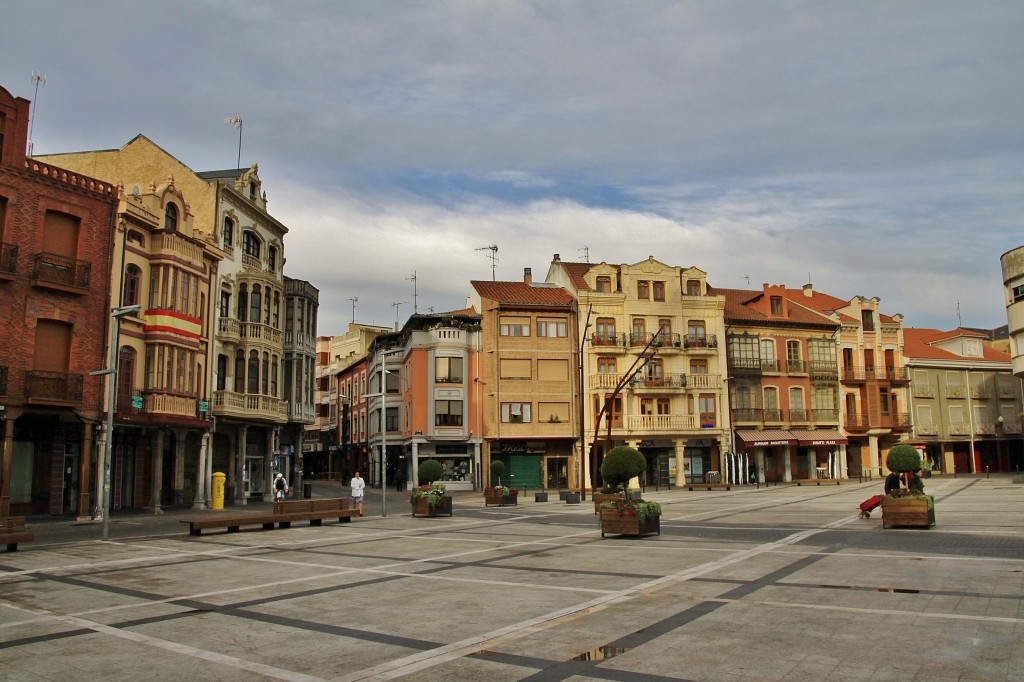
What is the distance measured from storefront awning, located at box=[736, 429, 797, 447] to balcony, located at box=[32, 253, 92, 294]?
141ft

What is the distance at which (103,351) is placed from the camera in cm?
2948

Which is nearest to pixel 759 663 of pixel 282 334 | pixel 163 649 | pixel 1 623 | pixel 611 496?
pixel 163 649

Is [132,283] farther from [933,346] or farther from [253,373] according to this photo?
[933,346]

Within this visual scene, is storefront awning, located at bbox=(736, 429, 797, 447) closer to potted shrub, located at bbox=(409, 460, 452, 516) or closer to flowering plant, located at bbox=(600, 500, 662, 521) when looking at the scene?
potted shrub, located at bbox=(409, 460, 452, 516)

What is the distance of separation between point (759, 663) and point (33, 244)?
28.2 metres

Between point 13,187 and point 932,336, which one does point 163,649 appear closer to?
point 13,187

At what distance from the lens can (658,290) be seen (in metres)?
57.2

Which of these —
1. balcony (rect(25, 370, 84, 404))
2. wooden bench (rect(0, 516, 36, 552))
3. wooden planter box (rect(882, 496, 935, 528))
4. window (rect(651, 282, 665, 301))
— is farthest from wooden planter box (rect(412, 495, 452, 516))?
window (rect(651, 282, 665, 301))

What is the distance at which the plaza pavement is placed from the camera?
311 inches

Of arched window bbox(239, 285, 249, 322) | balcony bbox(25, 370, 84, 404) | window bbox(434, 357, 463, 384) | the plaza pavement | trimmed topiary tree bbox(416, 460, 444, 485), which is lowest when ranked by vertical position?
the plaza pavement

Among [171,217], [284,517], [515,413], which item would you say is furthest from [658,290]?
[284,517]

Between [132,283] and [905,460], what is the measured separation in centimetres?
2835

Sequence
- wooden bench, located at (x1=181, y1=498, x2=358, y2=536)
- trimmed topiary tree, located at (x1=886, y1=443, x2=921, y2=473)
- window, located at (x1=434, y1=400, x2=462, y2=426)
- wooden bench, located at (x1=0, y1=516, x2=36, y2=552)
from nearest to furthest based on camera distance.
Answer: wooden bench, located at (x1=0, y1=516, x2=36, y2=552) → trimmed topiary tree, located at (x1=886, y1=443, x2=921, y2=473) → wooden bench, located at (x1=181, y1=498, x2=358, y2=536) → window, located at (x1=434, y1=400, x2=462, y2=426)

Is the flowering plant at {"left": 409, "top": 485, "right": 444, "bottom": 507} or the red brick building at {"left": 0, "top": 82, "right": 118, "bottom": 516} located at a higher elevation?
the red brick building at {"left": 0, "top": 82, "right": 118, "bottom": 516}
